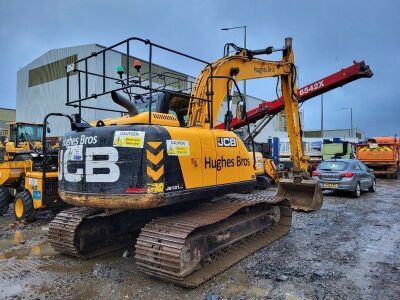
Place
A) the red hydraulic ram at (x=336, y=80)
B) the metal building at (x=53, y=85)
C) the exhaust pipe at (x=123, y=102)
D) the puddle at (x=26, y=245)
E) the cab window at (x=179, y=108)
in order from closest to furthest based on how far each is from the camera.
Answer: the exhaust pipe at (x=123, y=102)
the cab window at (x=179, y=108)
the puddle at (x=26, y=245)
the red hydraulic ram at (x=336, y=80)
the metal building at (x=53, y=85)

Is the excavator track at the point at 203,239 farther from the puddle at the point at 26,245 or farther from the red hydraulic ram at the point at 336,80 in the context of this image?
the red hydraulic ram at the point at 336,80

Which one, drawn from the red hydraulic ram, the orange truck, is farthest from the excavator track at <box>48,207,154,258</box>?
the orange truck

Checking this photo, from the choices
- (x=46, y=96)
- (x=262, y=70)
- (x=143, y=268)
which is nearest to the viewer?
(x=143, y=268)

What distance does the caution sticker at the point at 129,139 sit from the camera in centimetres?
510

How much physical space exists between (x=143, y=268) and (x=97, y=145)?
176cm

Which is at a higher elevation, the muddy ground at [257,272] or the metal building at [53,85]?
the metal building at [53,85]

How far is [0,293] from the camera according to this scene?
5027mm

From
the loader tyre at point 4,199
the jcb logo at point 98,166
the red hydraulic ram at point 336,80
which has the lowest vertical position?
the loader tyre at point 4,199

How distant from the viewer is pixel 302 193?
34.7 feet

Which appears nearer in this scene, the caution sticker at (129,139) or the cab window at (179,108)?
the caution sticker at (129,139)

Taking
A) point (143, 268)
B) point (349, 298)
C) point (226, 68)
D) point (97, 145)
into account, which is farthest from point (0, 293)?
point (226, 68)

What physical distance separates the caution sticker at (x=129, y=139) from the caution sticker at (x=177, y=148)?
39 centimetres

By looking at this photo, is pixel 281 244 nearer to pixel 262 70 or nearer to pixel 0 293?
pixel 262 70

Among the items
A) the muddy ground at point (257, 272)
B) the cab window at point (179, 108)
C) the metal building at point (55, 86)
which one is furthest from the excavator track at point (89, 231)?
the metal building at point (55, 86)
